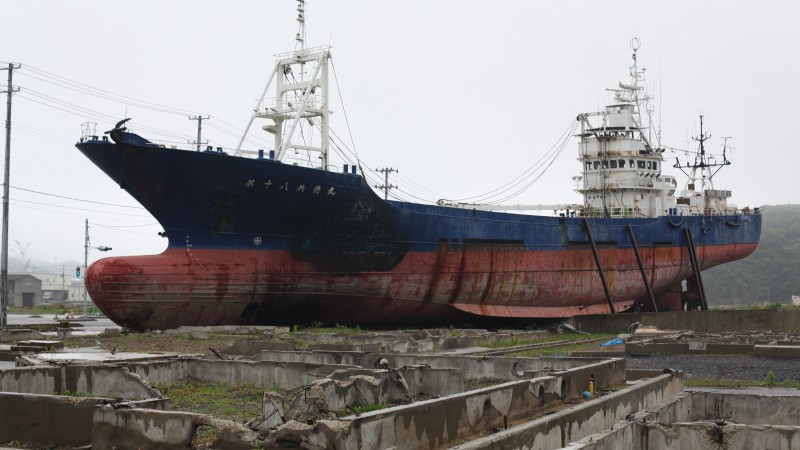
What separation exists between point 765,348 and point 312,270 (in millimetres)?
12678

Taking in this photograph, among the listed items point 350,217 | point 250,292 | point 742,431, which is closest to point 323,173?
point 350,217

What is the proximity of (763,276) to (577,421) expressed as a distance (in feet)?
338

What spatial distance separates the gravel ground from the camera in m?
15.4

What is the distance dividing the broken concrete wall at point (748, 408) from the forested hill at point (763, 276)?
90979 mm

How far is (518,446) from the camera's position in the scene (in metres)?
7.75

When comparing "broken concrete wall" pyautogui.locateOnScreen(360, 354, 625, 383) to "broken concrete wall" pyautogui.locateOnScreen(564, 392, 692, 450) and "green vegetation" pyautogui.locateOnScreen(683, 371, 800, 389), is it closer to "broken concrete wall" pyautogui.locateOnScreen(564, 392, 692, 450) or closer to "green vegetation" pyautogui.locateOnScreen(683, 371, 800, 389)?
"broken concrete wall" pyautogui.locateOnScreen(564, 392, 692, 450)

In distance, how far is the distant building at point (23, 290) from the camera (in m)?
72.3

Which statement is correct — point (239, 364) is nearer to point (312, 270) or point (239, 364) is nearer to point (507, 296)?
point (312, 270)

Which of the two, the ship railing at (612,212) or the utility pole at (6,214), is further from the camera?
the ship railing at (612,212)

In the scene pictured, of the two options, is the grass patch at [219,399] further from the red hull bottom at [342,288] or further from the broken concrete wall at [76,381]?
the red hull bottom at [342,288]

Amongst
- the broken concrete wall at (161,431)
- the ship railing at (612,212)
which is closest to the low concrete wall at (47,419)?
the broken concrete wall at (161,431)

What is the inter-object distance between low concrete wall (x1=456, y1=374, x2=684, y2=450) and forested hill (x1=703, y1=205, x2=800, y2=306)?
91.3 metres

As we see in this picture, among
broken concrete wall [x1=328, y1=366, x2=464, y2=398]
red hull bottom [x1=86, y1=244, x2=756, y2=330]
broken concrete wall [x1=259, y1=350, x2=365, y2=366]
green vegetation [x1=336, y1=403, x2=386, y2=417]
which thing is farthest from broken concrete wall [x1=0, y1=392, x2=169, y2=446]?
red hull bottom [x1=86, y1=244, x2=756, y2=330]

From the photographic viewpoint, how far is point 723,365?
17094 mm
